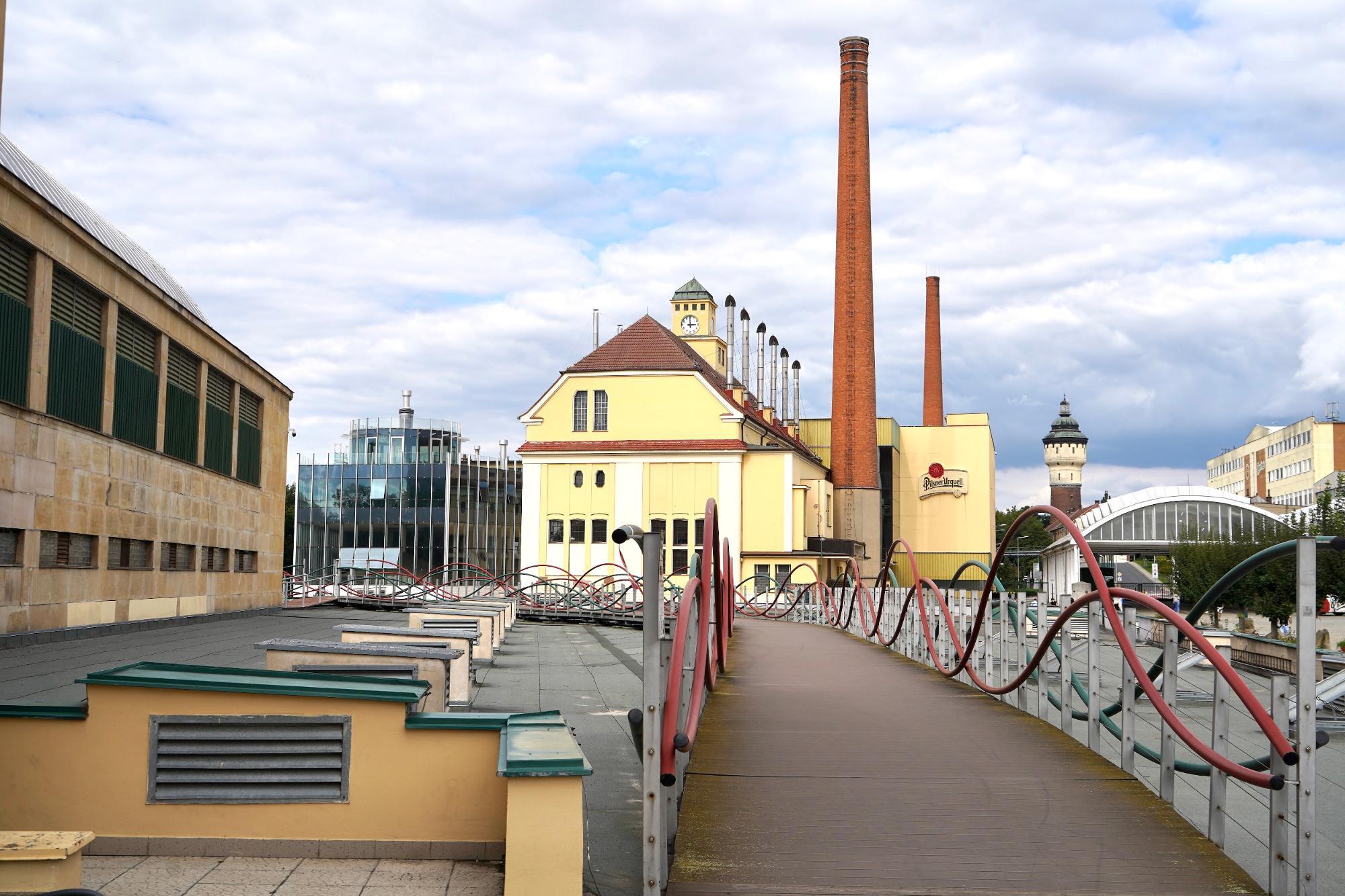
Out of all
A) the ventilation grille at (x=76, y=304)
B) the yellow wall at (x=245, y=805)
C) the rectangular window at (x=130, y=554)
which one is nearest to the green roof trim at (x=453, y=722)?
the yellow wall at (x=245, y=805)

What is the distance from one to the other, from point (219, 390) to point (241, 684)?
23.9m

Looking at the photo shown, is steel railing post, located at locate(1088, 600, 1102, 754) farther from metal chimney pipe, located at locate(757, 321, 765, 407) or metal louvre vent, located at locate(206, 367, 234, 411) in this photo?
metal chimney pipe, located at locate(757, 321, 765, 407)

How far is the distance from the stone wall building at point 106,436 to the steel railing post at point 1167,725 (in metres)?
15.0

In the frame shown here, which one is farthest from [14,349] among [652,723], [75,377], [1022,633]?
[652,723]

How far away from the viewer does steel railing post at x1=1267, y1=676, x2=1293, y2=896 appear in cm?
668

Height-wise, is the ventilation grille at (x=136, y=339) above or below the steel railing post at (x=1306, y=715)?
above

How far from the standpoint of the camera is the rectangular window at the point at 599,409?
61.4 meters

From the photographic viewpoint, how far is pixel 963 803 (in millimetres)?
8070

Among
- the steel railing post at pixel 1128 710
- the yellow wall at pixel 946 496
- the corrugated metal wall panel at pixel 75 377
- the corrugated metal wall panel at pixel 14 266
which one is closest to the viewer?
the steel railing post at pixel 1128 710

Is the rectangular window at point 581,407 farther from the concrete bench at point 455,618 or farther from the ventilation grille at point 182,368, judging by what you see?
the concrete bench at point 455,618

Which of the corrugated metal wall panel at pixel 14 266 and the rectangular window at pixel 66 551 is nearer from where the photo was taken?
the corrugated metal wall panel at pixel 14 266

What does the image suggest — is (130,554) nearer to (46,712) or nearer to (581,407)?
(46,712)

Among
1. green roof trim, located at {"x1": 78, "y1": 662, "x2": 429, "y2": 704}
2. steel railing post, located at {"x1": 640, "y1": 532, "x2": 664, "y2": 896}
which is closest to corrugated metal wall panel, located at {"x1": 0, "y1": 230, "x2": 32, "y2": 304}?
green roof trim, located at {"x1": 78, "y1": 662, "x2": 429, "y2": 704}

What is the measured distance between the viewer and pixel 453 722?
7.11m
